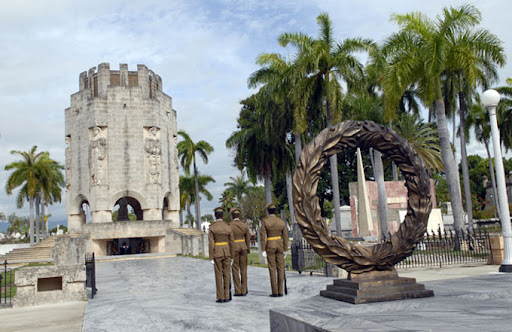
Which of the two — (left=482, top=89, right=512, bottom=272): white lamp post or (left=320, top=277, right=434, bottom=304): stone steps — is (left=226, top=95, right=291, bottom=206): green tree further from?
(left=320, top=277, right=434, bottom=304): stone steps

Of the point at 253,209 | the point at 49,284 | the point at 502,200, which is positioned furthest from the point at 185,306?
the point at 253,209

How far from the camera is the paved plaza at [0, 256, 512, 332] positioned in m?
4.06

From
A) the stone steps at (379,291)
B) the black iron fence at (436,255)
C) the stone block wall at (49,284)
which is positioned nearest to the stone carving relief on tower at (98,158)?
the black iron fence at (436,255)

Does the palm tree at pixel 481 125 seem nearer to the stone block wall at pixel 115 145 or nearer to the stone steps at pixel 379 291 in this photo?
the stone block wall at pixel 115 145

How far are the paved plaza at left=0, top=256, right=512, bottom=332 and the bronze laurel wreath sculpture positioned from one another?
614 millimetres

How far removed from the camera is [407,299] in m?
5.17

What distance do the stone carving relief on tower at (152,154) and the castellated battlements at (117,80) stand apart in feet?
10.4

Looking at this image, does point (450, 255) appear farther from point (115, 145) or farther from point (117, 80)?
point (117, 80)

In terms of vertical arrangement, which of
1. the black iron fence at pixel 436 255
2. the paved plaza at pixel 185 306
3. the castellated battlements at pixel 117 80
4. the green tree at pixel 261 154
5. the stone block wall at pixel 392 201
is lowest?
the paved plaza at pixel 185 306

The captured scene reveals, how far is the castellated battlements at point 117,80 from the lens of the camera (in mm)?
36500

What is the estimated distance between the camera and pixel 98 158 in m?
34.6

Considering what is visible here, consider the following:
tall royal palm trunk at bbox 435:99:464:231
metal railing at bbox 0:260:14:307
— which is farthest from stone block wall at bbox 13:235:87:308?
tall royal palm trunk at bbox 435:99:464:231

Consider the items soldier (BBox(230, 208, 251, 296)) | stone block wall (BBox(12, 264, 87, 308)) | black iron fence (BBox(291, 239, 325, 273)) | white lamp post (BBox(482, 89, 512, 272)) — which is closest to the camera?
soldier (BBox(230, 208, 251, 296))

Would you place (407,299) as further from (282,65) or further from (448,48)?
(282,65)
